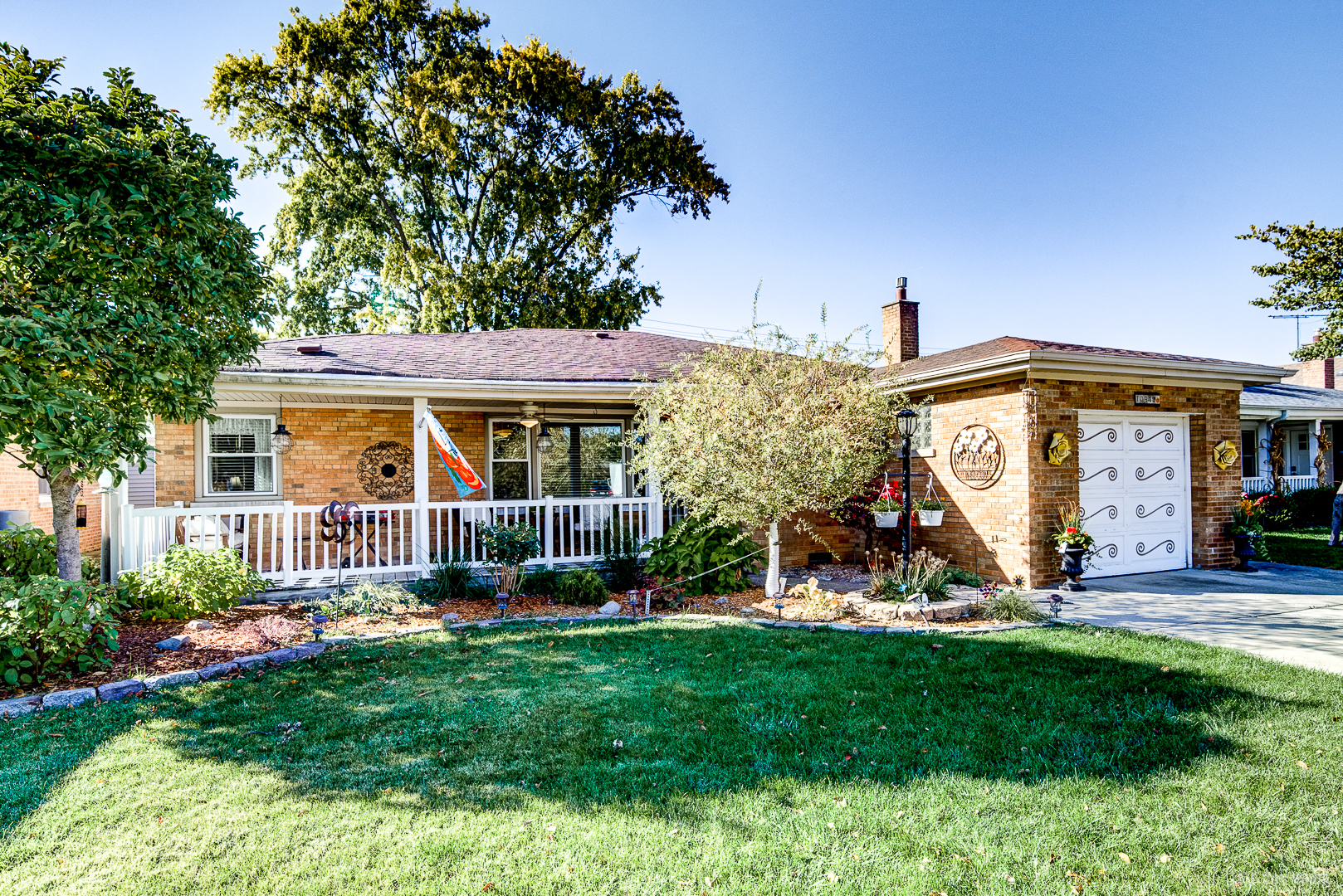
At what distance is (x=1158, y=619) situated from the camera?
6758 mm

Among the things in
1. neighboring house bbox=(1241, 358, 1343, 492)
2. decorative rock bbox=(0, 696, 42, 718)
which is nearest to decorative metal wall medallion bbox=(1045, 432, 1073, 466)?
decorative rock bbox=(0, 696, 42, 718)

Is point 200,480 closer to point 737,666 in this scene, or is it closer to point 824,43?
point 737,666

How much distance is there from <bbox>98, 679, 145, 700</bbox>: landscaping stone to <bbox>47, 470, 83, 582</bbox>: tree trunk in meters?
1.74

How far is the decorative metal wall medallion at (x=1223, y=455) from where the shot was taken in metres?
9.80

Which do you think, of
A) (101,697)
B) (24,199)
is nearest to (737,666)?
(101,697)

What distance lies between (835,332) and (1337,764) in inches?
231

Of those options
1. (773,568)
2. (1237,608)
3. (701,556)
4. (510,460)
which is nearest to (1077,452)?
(1237,608)

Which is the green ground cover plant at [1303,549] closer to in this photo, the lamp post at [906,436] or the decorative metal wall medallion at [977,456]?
the decorative metal wall medallion at [977,456]

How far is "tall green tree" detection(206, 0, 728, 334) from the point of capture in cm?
2097

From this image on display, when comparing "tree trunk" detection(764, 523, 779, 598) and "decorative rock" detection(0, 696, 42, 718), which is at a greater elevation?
"tree trunk" detection(764, 523, 779, 598)

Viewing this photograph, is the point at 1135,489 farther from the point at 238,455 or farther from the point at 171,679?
the point at 238,455

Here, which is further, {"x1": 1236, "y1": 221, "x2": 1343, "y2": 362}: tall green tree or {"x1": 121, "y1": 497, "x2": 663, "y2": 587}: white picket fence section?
{"x1": 1236, "y1": 221, "x2": 1343, "y2": 362}: tall green tree

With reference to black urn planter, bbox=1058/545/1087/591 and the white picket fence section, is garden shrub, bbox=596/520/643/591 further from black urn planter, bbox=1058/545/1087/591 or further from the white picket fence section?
black urn planter, bbox=1058/545/1087/591

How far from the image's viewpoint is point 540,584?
839 cm
